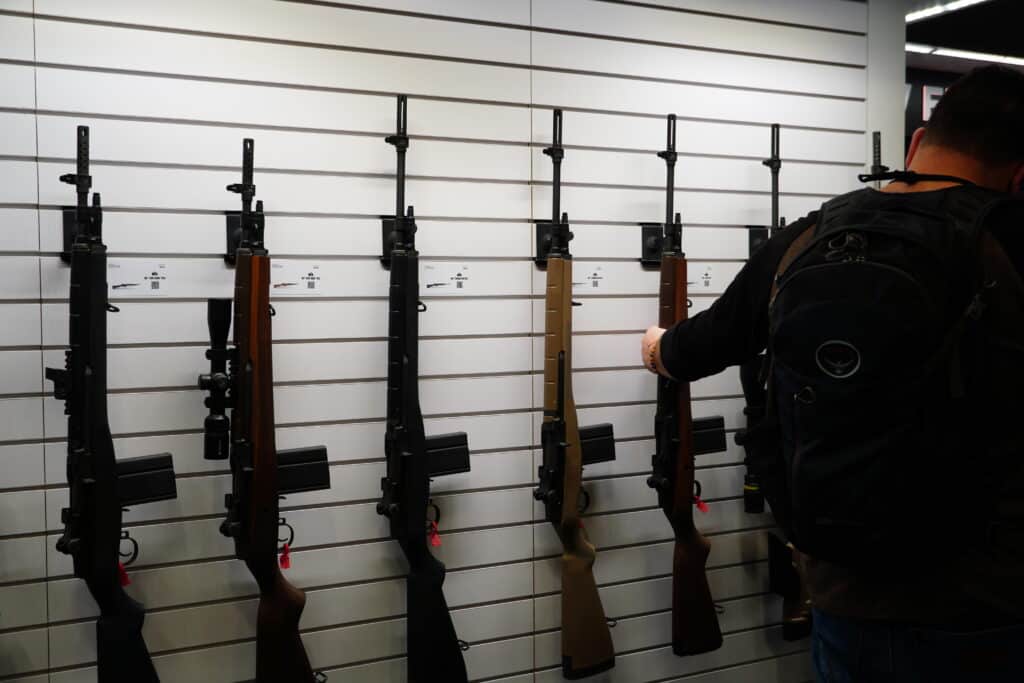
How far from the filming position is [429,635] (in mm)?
2646

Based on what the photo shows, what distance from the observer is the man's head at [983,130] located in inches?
58.6

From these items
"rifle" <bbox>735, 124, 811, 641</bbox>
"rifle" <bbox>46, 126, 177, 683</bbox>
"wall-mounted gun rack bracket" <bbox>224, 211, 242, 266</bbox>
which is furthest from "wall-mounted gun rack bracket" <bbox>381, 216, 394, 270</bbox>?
"rifle" <bbox>735, 124, 811, 641</bbox>

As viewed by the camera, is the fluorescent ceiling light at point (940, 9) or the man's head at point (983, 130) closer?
the man's head at point (983, 130)

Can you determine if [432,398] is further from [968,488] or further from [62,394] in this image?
[968,488]

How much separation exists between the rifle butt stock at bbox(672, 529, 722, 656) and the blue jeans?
5.24 ft

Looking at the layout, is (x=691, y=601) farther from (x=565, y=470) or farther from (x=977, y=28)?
(x=977, y=28)

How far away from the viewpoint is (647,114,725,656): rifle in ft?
9.90

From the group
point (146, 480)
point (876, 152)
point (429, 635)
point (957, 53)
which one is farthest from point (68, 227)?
point (957, 53)

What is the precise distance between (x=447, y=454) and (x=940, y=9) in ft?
10.3

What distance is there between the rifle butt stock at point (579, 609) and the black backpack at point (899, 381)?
151cm

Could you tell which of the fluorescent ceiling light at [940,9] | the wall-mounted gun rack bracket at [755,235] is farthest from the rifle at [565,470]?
the fluorescent ceiling light at [940,9]

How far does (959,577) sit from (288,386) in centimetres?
209

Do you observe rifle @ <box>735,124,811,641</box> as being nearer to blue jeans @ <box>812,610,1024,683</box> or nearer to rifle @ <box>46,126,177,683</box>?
blue jeans @ <box>812,610,1024,683</box>

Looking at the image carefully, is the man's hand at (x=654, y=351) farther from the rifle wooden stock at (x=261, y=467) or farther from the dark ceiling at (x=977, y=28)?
the dark ceiling at (x=977, y=28)
